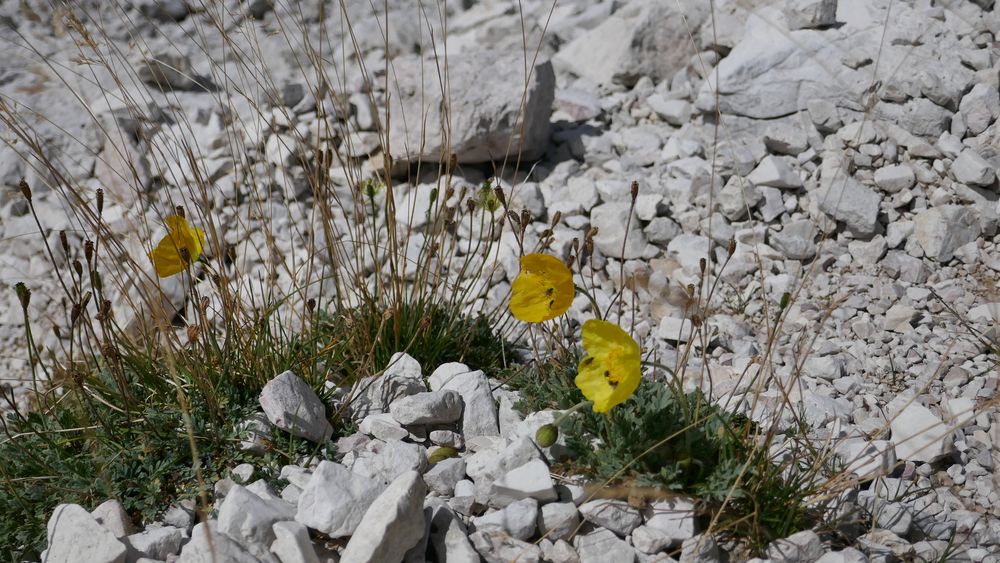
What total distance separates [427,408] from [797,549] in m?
0.99

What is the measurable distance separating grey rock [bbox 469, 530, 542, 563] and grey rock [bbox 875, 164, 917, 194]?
2.12 m

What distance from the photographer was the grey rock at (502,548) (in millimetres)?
1819

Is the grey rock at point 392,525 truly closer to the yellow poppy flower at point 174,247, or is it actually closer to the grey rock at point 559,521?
the grey rock at point 559,521

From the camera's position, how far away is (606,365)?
184 centimetres

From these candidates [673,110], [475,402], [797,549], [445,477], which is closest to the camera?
[797,549]

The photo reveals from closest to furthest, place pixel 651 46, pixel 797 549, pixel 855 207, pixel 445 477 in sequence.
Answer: pixel 797 549
pixel 445 477
pixel 855 207
pixel 651 46

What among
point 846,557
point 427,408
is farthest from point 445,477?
point 846,557

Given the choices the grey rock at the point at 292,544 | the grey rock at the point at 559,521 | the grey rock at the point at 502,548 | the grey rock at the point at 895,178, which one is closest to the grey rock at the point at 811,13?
the grey rock at the point at 895,178

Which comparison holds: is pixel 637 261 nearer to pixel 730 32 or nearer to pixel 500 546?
pixel 730 32

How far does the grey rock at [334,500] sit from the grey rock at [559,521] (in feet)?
1.29

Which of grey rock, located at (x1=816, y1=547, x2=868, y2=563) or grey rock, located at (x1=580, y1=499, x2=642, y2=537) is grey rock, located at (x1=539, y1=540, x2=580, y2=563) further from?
grey rock, located at (x1=816, y1=547, x2=868, y2=563)

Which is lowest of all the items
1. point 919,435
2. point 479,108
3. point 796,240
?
point 919,435

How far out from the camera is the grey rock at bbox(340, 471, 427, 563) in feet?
5.63

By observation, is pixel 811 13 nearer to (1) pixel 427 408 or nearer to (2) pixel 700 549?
(1) pixel 427 408
